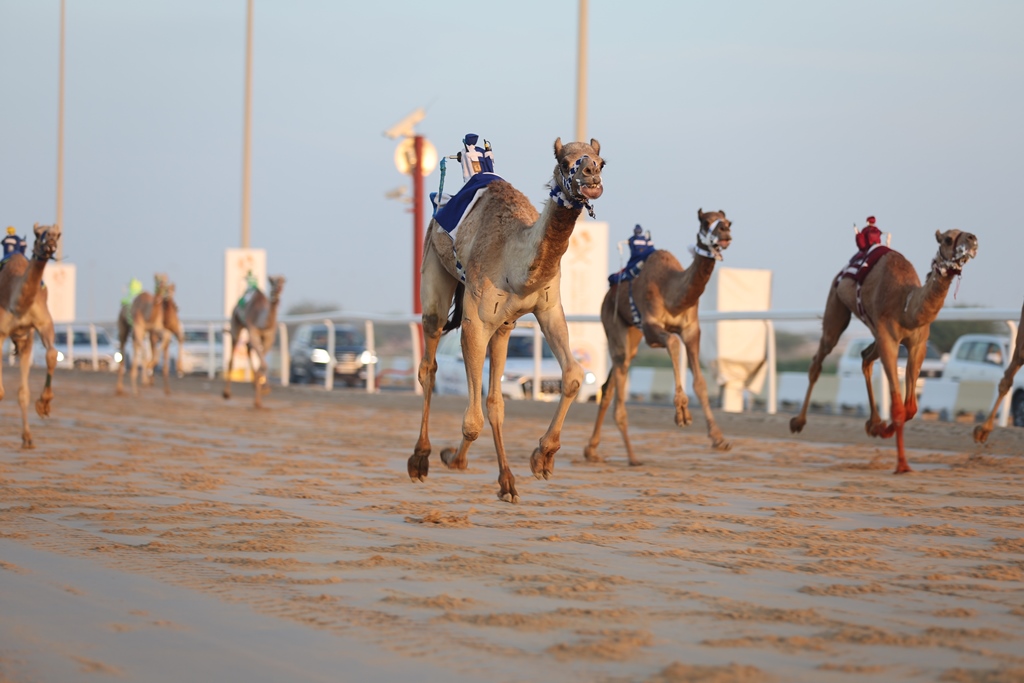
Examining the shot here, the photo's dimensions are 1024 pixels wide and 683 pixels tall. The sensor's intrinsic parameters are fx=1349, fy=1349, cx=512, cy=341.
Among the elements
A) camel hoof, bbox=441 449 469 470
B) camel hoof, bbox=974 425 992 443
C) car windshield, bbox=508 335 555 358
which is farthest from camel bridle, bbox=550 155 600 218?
car windshield, bbox=508 335 555 358

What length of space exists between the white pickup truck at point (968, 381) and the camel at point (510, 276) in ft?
43.3

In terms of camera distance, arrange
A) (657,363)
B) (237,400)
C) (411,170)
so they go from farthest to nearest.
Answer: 1. (657,363)
2. (411,170)
3. (237,400)

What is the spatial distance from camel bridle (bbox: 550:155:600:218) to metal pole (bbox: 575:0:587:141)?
15152mm

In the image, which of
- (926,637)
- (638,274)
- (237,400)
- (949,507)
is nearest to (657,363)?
(237,400)

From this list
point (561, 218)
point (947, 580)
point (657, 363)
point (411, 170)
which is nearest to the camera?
point (947, 580)

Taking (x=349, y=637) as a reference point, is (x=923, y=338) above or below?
above

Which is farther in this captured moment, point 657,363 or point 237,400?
point 657,363

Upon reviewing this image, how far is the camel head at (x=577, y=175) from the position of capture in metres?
7.52

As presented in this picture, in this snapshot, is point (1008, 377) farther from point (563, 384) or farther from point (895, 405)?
point (563, 384)

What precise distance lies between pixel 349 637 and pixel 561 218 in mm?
3731

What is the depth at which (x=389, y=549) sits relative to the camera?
6.68 meters

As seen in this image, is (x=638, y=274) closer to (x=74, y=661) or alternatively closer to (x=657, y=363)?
(x=74, y=661)

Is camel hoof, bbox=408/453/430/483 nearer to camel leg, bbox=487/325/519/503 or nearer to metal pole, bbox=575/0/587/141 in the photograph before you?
camel leg, bbox=487/325/519/503

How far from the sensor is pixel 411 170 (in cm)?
3416
